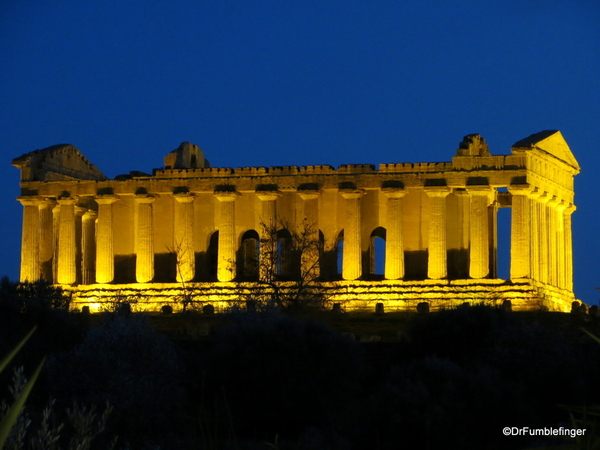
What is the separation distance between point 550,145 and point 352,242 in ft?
36.8

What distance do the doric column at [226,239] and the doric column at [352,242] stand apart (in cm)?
574

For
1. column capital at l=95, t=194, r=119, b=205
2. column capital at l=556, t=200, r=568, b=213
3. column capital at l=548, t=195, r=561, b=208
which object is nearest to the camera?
column capital at l=548, t=195, r=561, b=208

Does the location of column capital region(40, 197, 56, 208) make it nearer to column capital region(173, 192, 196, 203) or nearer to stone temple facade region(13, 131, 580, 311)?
stone temple facade region(13, 131, 580, 311)

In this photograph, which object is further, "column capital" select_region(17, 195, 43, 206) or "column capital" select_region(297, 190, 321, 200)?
"column capital" select_region(17, 195, 43, 206)

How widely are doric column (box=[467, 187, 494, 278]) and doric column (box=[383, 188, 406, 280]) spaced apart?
3.42 meters

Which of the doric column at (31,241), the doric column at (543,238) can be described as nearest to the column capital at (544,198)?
the doric column at (543,238)

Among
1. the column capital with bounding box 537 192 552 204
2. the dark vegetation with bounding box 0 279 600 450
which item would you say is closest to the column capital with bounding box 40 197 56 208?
the dark vegetation with bounding box 0 279 600 450

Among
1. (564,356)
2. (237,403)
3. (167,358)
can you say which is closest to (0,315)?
(167,358)

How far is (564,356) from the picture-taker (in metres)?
42.4

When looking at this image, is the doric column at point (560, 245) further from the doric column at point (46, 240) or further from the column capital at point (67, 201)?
the doric column at point (46, 240)

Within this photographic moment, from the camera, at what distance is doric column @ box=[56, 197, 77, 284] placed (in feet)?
216

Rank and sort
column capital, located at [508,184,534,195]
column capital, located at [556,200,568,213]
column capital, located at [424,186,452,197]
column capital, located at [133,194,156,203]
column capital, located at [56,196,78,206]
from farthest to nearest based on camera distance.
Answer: column capital, located at [56,196,78,206] → column capital, located at [556,200,568,213] → column capital, located at [133,194,156,203] → column capital, located at [424,186,452,197] → column capital, located at [508,184,534,195]

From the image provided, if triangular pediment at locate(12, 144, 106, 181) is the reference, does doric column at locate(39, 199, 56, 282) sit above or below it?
below

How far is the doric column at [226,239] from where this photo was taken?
208ft
